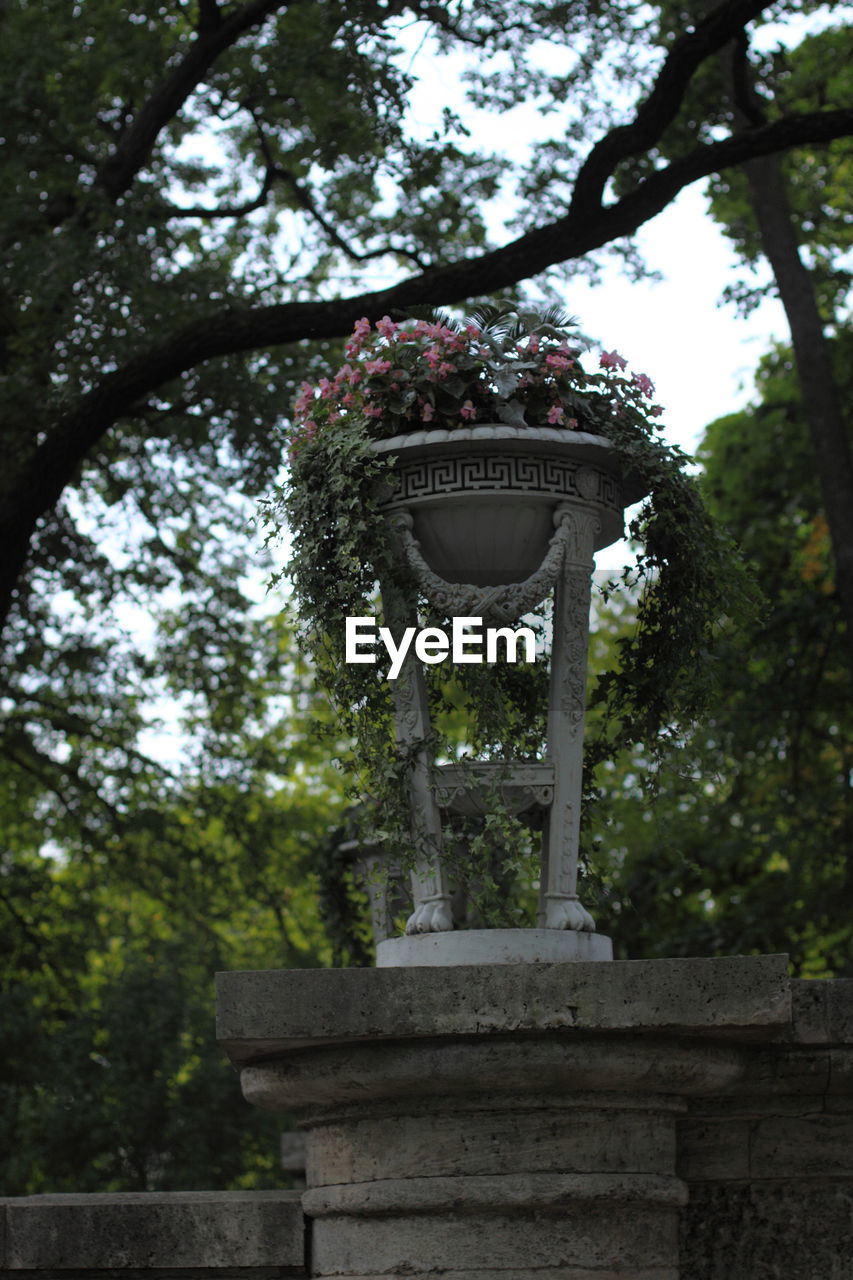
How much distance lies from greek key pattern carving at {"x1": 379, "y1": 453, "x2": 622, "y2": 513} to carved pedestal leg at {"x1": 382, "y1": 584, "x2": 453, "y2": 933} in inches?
10.6

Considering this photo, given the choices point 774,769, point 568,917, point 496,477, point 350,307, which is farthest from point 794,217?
point 568,917

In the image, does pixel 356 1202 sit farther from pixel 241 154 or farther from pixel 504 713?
pixel 241 154

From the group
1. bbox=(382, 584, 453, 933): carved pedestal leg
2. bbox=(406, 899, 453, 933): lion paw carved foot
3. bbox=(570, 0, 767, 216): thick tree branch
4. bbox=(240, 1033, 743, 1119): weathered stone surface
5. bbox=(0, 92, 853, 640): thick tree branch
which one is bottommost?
bbox=(240, 1033, 743, 1119): weathered stone surface

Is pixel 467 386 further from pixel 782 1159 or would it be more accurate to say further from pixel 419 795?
pixel 782 1159

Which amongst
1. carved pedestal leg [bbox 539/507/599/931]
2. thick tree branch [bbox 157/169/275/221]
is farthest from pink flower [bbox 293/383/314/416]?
thick tree branch [bbox 157/169/275/221]

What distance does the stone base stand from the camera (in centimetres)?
326

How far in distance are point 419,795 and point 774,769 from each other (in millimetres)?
10615

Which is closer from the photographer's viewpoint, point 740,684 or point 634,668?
point 634,668

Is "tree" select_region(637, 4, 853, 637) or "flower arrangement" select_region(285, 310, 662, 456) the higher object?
"tree" select_region(637, 4, 853, 637)

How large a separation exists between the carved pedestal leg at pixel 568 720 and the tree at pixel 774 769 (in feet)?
26.6

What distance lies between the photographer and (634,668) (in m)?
3.91

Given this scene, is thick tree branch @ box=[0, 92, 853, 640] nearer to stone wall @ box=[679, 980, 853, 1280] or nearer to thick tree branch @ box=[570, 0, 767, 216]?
thick tree branch @ box=[570, 0, 767, 216]

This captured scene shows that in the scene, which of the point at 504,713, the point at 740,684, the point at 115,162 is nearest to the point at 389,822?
the point at 504,713

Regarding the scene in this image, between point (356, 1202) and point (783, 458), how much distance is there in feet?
41.2
